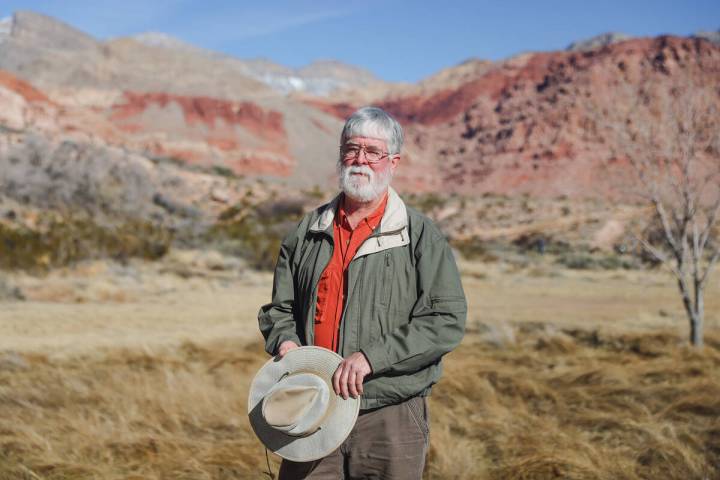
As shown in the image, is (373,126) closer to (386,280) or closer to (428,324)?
(386,280)

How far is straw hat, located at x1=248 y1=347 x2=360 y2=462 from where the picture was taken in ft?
7.23

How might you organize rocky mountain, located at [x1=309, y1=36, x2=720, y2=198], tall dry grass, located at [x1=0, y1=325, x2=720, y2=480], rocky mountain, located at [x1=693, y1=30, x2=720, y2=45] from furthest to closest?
rocky mountain, located at [x1=309, y1=36, x2=720, y2=198]
rocky mountain, located at [x1=693, y1=30, x2=720, y2=45]
tall dry grass, located at [x1=0, y1=325, x2=720, y2=480]

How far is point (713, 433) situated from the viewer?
4.53m

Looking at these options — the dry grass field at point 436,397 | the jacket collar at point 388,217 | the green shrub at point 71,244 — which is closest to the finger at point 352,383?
the jacket collar at point 388,217

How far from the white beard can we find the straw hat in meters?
0.55

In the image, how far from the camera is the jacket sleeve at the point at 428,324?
221 cm

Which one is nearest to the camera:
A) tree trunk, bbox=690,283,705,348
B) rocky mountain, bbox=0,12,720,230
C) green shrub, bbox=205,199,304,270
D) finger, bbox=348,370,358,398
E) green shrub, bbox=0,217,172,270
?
finger, bbox=348,370,358,398

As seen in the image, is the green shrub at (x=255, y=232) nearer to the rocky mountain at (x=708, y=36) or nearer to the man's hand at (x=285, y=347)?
the rocky mountain at (x=708, y=36)

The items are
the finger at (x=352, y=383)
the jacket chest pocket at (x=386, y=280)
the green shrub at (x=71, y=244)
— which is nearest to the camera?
the finger at (x=352, y=383)

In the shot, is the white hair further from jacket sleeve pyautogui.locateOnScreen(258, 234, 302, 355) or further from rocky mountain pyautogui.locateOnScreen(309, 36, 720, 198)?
rocky mountain pyautogui.locateOnScreen(309, 36, 720, 198)

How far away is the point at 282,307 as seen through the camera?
2.52 meters

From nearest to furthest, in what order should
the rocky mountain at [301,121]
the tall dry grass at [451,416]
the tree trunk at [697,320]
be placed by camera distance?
the tall dry grass at [451,416] < the tree trunk at [697,320] < the rocky mountain at [301,121]

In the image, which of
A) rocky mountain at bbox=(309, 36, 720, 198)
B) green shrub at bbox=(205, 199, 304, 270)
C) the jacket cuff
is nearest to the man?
the jacket cuff

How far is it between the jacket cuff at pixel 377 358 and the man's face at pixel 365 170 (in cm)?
54
